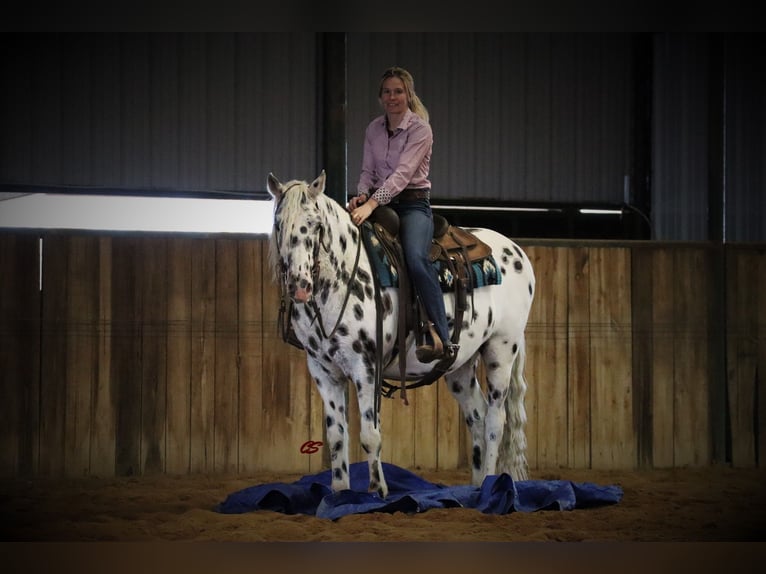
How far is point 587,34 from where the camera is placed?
670 cm

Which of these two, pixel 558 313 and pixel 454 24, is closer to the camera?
pixel 454 24

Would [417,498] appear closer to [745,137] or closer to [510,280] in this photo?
[510,280]

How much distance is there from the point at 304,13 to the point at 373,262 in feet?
4.60

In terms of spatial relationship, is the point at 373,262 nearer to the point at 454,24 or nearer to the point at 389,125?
the point at 389,125

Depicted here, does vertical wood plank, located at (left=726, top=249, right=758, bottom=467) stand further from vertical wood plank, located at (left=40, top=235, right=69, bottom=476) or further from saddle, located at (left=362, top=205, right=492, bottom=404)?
vertical wood plank, located at (left=40, top=235, right=69, bottom=476)

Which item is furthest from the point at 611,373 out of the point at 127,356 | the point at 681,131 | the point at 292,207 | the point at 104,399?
the point at 104,399

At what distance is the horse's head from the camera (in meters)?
4.66

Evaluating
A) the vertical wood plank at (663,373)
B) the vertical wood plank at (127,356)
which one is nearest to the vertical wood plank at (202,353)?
the vertical wood plank at (127,356)

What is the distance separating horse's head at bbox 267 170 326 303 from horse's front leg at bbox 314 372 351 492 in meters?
0.56

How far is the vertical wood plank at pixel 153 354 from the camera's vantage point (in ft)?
21.0

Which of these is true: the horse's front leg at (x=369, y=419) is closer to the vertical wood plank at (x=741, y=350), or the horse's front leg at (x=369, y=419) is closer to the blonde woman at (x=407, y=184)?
the blonde woman at (x=407, y=184)

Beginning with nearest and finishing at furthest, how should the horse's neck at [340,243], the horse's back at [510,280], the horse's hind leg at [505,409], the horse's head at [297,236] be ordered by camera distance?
the horse's head at [297,236]
the horse's neck at [340,243]
the horse's hind leg at [505,409]
the horse's back at [510,280]

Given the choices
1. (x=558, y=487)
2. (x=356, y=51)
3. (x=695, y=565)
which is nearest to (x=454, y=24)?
(x=356, y=51)

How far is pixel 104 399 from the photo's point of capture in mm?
6387
